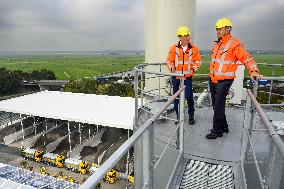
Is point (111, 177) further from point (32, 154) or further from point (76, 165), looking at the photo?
point (32, 154)

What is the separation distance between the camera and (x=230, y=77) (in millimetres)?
5164

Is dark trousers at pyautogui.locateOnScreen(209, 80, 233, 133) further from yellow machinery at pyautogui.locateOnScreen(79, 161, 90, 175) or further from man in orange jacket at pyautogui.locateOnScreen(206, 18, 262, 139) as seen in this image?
yellow machinery at pyautogui.locateOnScreen(79, 161, 90, 175)

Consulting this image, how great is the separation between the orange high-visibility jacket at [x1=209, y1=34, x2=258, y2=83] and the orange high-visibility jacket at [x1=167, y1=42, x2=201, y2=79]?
807mm

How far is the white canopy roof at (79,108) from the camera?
22609 millimetres

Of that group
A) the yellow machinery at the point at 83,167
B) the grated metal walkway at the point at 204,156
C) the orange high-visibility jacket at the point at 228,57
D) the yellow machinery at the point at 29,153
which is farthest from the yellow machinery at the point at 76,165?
the orange high-visibility jacket at the point at 228,57

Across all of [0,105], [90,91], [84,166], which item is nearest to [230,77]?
[84,166]

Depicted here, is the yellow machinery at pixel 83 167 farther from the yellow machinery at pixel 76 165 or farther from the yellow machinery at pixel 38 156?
the yellow machinery at pixel 38 156

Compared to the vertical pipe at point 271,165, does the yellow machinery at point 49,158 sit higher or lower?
lower

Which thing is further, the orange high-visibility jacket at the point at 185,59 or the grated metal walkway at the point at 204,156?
the orange high-visibility jacket at the point at 185,59

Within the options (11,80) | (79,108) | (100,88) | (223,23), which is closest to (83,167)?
(79,108)

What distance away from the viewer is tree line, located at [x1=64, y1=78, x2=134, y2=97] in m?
46.9

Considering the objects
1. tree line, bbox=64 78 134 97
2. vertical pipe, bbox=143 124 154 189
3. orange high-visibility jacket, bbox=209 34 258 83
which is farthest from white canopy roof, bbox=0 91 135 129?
vertical pipe, bbox=143 124 154 189

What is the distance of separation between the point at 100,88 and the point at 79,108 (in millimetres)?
22210

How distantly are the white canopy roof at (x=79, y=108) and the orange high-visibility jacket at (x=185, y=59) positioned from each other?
592 inches
